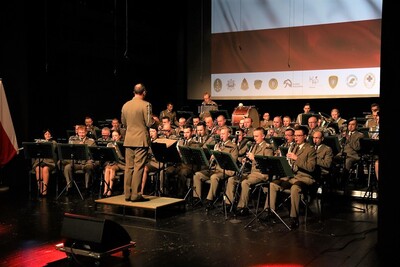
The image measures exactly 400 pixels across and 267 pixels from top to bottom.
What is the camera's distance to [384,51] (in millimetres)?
5449

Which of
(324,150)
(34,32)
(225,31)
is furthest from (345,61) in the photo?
(34,32)

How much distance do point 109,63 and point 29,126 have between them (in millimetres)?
3517

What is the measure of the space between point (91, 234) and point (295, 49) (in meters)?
9.59

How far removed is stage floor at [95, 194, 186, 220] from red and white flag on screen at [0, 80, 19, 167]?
275 centimetres

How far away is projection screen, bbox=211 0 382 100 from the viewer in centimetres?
1223

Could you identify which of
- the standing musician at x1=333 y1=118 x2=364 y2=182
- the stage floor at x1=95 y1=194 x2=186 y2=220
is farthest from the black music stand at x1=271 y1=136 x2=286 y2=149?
the stage floor at x1=95 y1=194 x2=186 y2=220

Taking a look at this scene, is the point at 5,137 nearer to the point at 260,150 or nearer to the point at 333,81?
the point at 260,150

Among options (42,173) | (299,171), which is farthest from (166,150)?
(42,173)

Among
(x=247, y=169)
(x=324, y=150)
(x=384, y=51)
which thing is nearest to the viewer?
(x=384, y=51)

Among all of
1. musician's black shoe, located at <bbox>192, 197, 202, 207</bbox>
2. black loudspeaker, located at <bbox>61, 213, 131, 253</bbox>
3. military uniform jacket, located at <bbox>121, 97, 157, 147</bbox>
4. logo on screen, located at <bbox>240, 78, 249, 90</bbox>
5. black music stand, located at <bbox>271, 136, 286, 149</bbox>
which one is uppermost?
logo on screen, located at <bbox>240, 78, 249, 90</bbox>

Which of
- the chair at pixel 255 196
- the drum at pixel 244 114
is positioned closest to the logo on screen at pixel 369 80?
the drum at pixel 244 114

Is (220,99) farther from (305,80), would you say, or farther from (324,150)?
(324,150)

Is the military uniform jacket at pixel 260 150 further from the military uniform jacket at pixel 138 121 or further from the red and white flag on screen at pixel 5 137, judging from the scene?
the red and white flag on screen at pixel 5 137

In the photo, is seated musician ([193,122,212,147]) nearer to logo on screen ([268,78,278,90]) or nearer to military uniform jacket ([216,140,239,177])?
military uniform jacket ([216,140,239,177])
